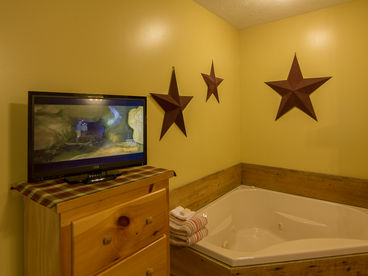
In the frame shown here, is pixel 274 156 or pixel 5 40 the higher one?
pixel 5 40

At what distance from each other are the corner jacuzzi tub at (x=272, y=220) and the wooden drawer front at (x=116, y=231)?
2.75 feet

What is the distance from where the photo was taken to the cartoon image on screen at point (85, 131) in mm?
1024

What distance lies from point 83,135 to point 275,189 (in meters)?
2.36

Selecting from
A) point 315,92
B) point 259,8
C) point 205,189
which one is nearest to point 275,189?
point 205,189

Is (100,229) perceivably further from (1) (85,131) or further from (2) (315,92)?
(2) (315,92)

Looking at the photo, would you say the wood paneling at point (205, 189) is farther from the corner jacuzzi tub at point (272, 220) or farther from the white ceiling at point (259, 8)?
the white ceiling at point (259, 8)

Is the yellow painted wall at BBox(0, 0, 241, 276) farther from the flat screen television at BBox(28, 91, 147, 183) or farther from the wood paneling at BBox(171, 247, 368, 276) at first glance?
the wood paneling at BBox(171, 247, 368, 276)

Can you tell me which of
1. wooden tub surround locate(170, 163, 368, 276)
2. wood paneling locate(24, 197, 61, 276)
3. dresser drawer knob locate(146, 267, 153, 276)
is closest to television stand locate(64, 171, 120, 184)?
wood paneling locate(24, 197, 61, 276)

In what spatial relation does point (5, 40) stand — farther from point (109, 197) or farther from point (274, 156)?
point (274, 156)

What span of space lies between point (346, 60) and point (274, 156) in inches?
48.1

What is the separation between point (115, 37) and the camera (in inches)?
59.7

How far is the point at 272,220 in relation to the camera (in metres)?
2.61

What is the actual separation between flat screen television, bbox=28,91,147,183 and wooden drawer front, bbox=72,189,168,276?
8.4 inches

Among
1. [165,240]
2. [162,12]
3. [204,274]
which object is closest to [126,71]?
[162,12]
